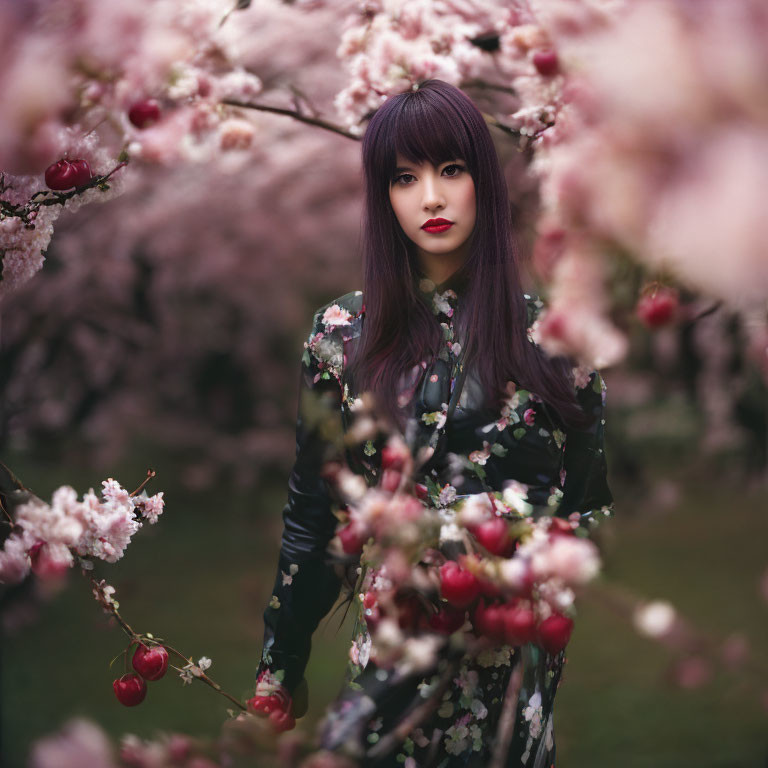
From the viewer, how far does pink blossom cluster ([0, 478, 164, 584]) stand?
1.00 metres

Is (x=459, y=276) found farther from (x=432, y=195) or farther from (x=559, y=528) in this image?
(x=559, y=528)

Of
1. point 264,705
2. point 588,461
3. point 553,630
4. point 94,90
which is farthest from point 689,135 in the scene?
point 264,705

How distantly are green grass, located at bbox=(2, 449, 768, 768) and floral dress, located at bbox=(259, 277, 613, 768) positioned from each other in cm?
90

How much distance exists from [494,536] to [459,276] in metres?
0.61

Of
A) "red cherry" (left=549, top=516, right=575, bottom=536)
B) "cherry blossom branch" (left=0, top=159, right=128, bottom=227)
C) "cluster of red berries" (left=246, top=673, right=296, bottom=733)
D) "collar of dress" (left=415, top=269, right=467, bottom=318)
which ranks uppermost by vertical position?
"cherry blossom branch" (left=0, top=159, right=128, bottom=227)

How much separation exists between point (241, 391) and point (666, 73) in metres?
5.78

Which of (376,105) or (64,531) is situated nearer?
(64,531)

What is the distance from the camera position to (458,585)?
0.86m

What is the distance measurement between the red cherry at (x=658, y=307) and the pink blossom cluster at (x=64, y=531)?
69 cm

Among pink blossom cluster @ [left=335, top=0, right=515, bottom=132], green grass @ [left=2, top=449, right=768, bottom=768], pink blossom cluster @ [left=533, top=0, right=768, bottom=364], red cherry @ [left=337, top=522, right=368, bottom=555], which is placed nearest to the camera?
pink blossom cluster @ [left=533, top=0, right=768, bottom=364]

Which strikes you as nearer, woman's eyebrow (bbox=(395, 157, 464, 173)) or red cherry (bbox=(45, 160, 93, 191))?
red cherry (bbox=(45, 160, 93, 191))

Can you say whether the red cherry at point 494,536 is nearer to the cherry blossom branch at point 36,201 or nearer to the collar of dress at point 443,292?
the collar of dress at point 443,292

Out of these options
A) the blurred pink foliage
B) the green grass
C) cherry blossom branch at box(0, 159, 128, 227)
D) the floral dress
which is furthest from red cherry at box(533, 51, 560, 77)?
the green grass

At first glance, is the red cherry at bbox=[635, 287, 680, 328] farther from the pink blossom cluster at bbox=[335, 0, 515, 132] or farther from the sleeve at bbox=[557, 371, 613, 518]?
the pink blossom cluster at bbox=[335, 0, 515, 132]
